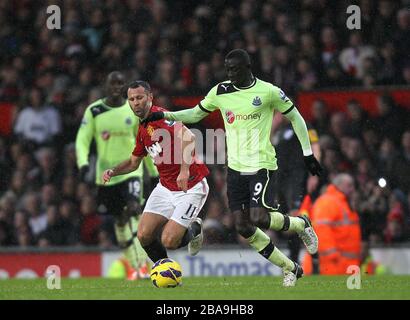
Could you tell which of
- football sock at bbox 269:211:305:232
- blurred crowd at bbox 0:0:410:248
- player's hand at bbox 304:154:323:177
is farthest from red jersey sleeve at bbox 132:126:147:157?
blurred crowd at bbox 0:0:410:248

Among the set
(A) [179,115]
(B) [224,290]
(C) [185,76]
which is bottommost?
(B) [224,290]

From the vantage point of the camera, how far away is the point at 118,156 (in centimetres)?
1258

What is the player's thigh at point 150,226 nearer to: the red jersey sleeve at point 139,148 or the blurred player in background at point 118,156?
the red jersey sleeve at point 139,148

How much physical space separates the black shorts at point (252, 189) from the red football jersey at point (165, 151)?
1.21ft

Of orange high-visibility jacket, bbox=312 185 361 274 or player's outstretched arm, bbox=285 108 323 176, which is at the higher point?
player's outstretched arm, bbox=285 108 323 176

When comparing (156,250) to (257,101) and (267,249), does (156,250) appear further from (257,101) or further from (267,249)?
(257,101)

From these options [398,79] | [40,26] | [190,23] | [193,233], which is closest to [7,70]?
[40,26]

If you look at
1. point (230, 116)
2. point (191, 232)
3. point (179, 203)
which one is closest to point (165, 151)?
point (179, 203)

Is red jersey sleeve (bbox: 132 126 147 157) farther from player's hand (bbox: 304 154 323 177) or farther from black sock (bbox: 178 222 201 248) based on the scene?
player's hand (bbox: 304 154 323 177)

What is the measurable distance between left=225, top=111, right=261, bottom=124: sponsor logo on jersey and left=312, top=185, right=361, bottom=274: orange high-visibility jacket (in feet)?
10.7

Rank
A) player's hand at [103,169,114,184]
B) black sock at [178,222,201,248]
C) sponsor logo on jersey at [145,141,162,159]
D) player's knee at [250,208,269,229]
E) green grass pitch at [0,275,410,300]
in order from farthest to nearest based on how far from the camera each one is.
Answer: black sock at [178,222,201,248] → sponsor logo on jersey at [145,141,162,159] → player's hand at [103,169,114,184] → player's knee at [250,208,269,229] → green grass pitch at [0,275,410,300]

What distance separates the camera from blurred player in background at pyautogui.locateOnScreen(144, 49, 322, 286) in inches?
400

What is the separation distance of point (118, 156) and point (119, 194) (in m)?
0.42
